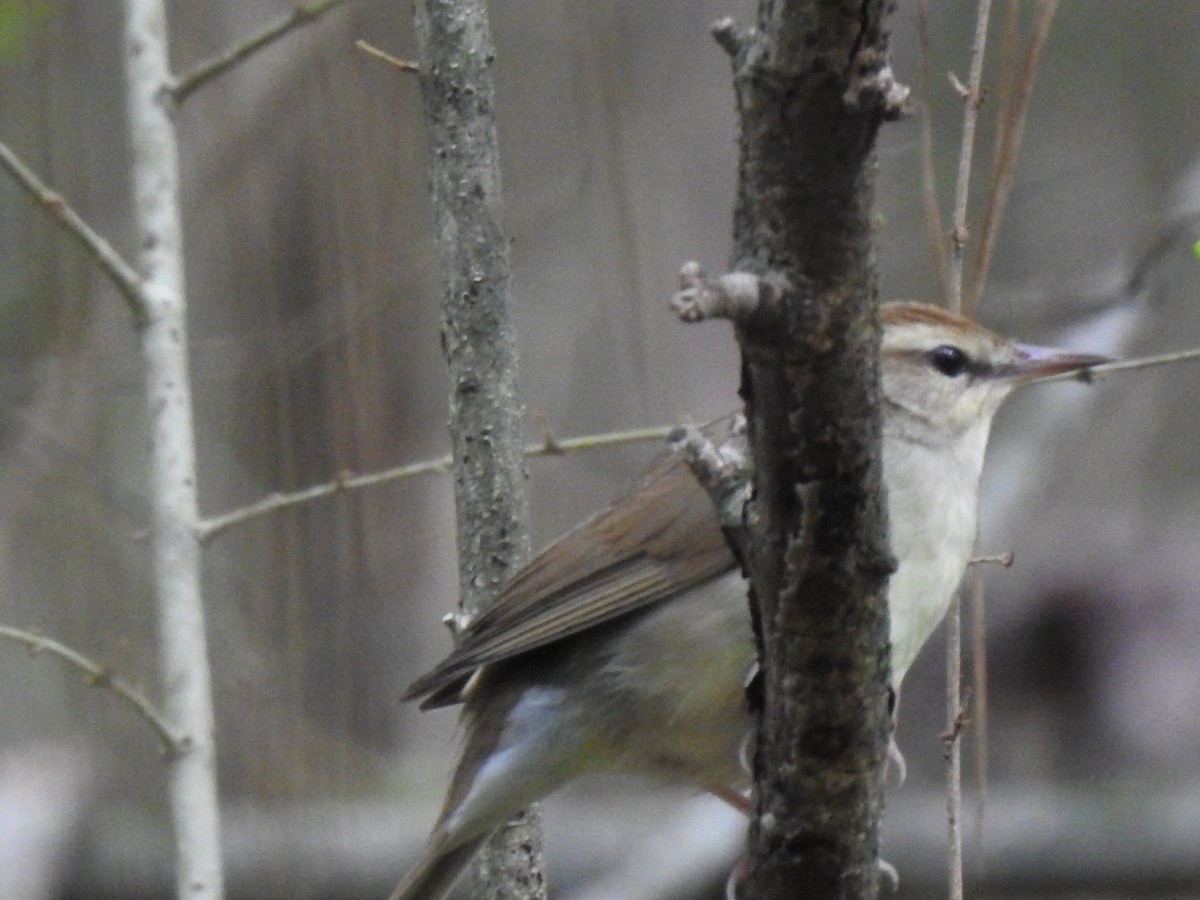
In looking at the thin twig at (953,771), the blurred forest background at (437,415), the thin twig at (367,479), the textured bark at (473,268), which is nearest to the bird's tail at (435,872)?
the textured bark at (473,268)

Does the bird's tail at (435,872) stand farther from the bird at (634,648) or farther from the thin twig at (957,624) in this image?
the thin twig at (957,624)

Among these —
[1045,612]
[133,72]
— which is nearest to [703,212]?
[1045,612]

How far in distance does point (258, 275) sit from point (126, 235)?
3.14 ft

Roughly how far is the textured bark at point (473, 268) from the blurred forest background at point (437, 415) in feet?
6.36

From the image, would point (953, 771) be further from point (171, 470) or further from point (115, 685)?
point (171, 470)

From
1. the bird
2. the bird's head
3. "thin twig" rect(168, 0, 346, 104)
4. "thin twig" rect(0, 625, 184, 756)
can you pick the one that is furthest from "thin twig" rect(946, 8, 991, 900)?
"thin twig" rect(0, 625, 184, 756)

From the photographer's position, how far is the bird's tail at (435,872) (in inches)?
141

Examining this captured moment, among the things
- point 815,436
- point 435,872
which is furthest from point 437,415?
point 815,436

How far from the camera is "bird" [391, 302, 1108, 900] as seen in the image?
3480 mm

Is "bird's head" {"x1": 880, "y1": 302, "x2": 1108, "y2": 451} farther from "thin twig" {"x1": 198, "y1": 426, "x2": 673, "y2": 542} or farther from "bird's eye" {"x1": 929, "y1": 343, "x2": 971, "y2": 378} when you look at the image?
"thin twig" {"x1": 198, "y1": 426, "x2": 673, "y2": 542}

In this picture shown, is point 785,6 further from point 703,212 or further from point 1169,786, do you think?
point 703,212

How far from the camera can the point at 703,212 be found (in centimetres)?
888

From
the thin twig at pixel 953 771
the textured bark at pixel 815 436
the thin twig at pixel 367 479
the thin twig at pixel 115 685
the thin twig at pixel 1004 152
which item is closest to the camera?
the textured bark at pixel 815 436

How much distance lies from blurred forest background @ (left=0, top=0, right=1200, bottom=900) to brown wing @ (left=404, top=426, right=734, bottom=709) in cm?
174
